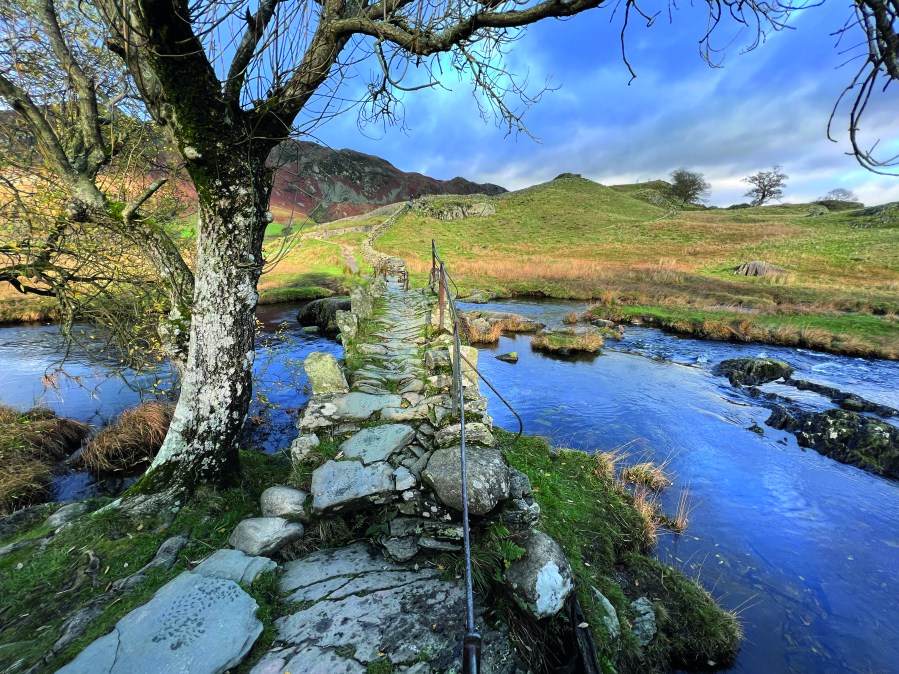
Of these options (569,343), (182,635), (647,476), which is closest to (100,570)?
(182,635)

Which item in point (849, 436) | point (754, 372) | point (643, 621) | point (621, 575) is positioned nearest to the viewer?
point (643, 621)

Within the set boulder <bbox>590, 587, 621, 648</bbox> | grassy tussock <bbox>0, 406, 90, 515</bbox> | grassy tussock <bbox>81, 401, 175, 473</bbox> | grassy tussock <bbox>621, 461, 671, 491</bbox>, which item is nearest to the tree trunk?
grassy tussock <bbox>81, 401, 175, 473</bbox>

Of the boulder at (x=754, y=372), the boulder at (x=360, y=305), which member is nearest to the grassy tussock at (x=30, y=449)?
the boulder at (x=360, y=305)

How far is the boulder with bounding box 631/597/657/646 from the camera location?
4.48 metres

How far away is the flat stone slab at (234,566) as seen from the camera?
365cm

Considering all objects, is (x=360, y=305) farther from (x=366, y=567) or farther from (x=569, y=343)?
(x=569, y=343)

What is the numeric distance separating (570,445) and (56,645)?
915 centimetres

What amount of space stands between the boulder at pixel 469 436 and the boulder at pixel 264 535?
1938 millimetres

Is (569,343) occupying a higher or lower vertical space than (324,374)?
lower

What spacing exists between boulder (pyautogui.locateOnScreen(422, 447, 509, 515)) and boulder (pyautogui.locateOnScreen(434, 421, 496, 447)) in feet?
0.76

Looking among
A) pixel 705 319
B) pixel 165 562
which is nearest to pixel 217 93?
pixel 165 562

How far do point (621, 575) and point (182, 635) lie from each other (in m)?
5.36

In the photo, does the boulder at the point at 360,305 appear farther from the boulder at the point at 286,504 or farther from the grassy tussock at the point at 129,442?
the boulder at the point at 286,504

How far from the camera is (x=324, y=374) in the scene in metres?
6.38
